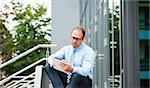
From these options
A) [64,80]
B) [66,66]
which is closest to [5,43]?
[64,80]

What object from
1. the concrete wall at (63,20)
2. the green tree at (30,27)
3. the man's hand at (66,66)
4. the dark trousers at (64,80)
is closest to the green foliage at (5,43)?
the green tree at (30,27)

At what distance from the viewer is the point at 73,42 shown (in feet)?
10.8

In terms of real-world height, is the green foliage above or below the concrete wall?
below

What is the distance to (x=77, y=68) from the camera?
3250 millimetres

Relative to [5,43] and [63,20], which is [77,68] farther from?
[5,43]

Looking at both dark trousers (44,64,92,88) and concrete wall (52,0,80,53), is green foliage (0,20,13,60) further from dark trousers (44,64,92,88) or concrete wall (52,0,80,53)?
dark trousers (44,64,92,88)

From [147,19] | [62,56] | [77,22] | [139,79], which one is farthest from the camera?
[77,22]

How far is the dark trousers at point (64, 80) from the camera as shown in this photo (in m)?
3.28

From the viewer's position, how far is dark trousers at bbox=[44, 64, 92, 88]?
3.28 m

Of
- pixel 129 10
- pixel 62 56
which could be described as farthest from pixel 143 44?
pixel 62 56

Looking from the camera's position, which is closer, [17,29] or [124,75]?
[124,75]

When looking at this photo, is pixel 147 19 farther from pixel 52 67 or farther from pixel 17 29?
pixel 17 29

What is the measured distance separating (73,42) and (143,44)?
1482mm

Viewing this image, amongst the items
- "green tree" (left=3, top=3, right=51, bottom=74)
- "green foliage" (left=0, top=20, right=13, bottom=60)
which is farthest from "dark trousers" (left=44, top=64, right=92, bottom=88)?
"green tree" (left=3, top=3, right=51, bottom=74)
